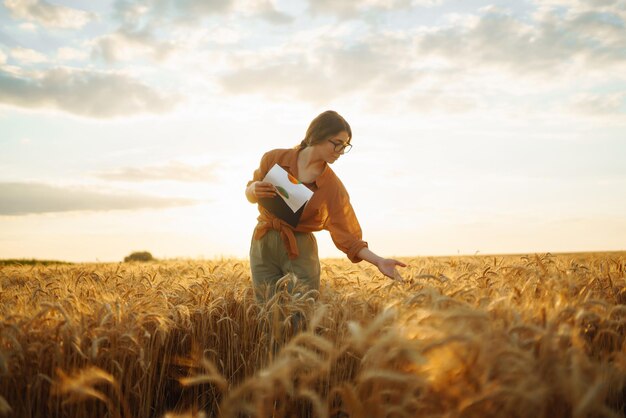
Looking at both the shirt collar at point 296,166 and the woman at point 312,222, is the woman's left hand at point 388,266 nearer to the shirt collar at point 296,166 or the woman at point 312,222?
the woman at point 312,222

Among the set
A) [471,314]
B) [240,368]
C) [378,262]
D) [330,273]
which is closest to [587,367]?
[471,314]

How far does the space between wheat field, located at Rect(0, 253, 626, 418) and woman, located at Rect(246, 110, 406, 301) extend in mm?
336

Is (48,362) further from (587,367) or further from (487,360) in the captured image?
(587,367)

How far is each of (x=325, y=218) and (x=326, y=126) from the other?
35.2 inches

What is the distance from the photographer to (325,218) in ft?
15.0

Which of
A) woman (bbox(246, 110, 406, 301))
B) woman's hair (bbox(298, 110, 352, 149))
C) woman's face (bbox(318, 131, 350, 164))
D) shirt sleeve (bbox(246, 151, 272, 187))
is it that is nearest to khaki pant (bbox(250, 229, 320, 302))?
woman (bbox(246, 110, 406, 301))

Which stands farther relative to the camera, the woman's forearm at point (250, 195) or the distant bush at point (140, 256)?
the distant bush at point (140, 256)

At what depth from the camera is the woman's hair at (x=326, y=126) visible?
4.30 m

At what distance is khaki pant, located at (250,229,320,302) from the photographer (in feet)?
14.4

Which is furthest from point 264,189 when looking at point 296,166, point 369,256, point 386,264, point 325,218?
point 386,264

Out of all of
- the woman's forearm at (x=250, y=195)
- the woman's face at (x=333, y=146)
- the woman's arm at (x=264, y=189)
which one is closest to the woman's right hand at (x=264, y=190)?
the woman's arm at (x=264, y=189)

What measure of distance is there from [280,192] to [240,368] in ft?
4.97

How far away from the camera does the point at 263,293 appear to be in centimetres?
425

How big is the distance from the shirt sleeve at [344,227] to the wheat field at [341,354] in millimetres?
413
